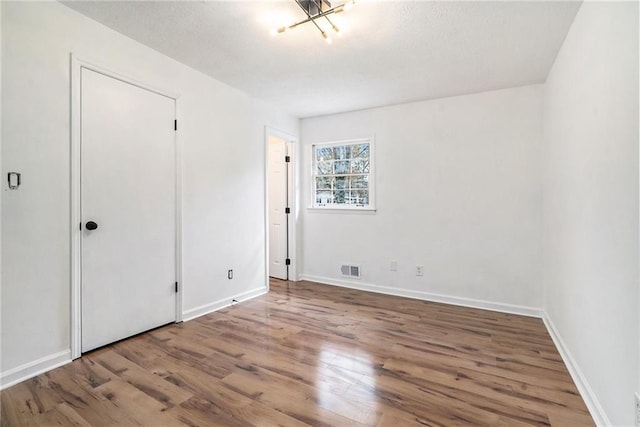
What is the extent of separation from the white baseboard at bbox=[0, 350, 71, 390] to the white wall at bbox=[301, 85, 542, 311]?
3216mm

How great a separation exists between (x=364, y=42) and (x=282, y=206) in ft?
9.28

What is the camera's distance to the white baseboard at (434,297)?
3492 millimetres

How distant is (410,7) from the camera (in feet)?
7.09

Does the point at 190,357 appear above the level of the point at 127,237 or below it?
below

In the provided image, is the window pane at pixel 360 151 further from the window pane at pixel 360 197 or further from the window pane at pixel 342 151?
the window pane at pixel 360 197

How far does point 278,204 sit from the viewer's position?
498 cm

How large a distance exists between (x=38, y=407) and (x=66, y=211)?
4.09 feet

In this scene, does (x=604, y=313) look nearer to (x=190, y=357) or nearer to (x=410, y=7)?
(x=410, y=7)

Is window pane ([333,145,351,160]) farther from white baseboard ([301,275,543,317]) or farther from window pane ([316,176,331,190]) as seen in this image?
white baseboard ([301,275,543,317])

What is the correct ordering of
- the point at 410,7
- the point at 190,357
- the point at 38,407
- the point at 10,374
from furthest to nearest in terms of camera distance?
the point at 190,357
the point at 410,7
the point at 10,374
the point at 38,407

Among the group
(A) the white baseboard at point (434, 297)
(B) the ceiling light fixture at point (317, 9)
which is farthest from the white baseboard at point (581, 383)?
(B) the ceiling light fixture at point (317, 9)

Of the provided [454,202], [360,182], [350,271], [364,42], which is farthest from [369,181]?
[364,42]

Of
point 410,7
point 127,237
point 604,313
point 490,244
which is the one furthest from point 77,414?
point 490,244

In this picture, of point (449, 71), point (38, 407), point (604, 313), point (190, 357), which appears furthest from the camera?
point (449, 71)
